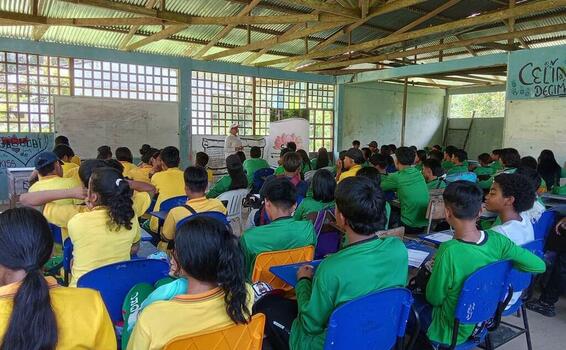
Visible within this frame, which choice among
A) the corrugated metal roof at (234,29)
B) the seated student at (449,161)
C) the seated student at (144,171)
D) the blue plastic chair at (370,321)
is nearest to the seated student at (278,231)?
the blue plastic chair at (370,321)

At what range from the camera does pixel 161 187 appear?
413cm

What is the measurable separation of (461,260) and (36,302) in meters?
1.66

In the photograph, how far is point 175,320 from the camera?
122 cm

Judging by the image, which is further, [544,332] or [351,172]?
[351,172]

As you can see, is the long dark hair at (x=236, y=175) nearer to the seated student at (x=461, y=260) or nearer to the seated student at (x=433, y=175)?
the seated student at (x=433, y=175)

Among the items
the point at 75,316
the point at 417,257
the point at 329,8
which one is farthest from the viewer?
the point at 329,8

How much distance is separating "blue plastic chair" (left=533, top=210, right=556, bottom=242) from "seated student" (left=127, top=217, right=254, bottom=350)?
2579mm

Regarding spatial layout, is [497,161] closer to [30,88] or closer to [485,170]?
[485,170]

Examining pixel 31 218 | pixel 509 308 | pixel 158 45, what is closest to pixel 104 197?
pixel 31 218

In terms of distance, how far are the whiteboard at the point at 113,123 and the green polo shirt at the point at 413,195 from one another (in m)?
5.88

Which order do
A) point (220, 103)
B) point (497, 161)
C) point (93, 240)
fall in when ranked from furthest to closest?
point (220, 103) < point (497, 161) < point (93, 240)

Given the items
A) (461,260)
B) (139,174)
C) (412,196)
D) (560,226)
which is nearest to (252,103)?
(139,174)

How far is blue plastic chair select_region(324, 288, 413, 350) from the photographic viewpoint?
58.1 inches

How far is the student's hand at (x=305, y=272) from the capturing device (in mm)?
1829
